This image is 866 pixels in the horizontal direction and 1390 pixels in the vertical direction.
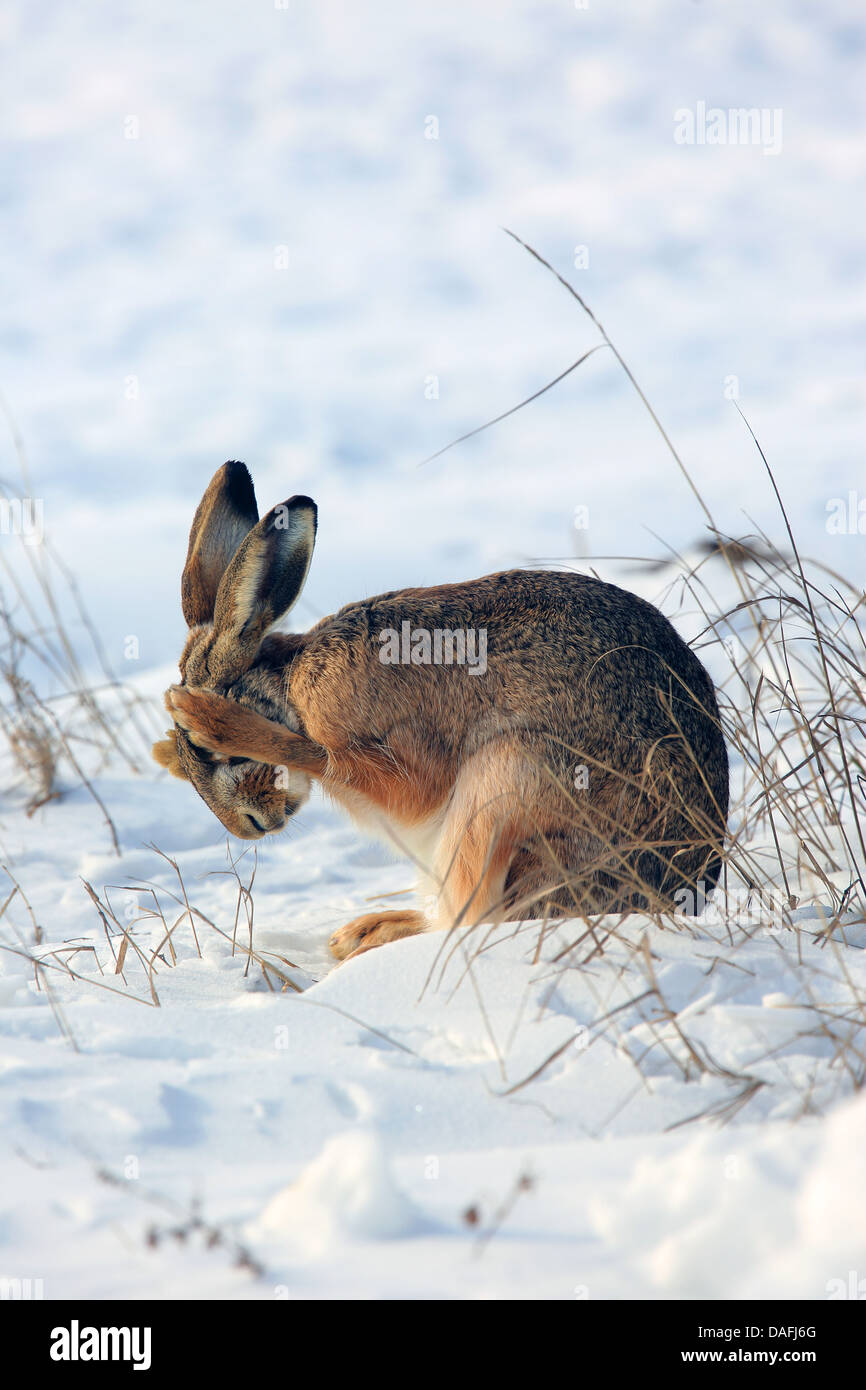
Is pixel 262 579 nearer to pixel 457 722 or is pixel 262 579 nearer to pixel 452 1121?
pixel 457 722

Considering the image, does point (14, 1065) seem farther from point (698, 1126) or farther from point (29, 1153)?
point (698, 1126)

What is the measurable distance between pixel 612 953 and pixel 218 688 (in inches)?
81.0

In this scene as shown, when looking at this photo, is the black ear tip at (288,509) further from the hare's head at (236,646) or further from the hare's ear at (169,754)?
the hare's ear at (169,754)

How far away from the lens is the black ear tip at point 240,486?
4445mm

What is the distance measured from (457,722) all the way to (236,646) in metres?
0.96

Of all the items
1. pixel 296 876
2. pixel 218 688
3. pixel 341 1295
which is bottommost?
pixel 296 876

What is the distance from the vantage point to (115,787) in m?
7.20

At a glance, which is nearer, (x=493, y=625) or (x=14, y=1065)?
(x=14, y=1065)

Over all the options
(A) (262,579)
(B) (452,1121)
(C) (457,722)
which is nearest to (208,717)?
(A) (262,579)

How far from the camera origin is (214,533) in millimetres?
4449

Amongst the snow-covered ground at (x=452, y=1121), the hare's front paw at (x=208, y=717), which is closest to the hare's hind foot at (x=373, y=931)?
the snow-covered ground at (x=452, y=1121)

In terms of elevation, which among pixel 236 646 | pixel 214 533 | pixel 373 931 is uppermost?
pixel 214 533

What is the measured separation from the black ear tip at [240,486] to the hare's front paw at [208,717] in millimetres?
812
